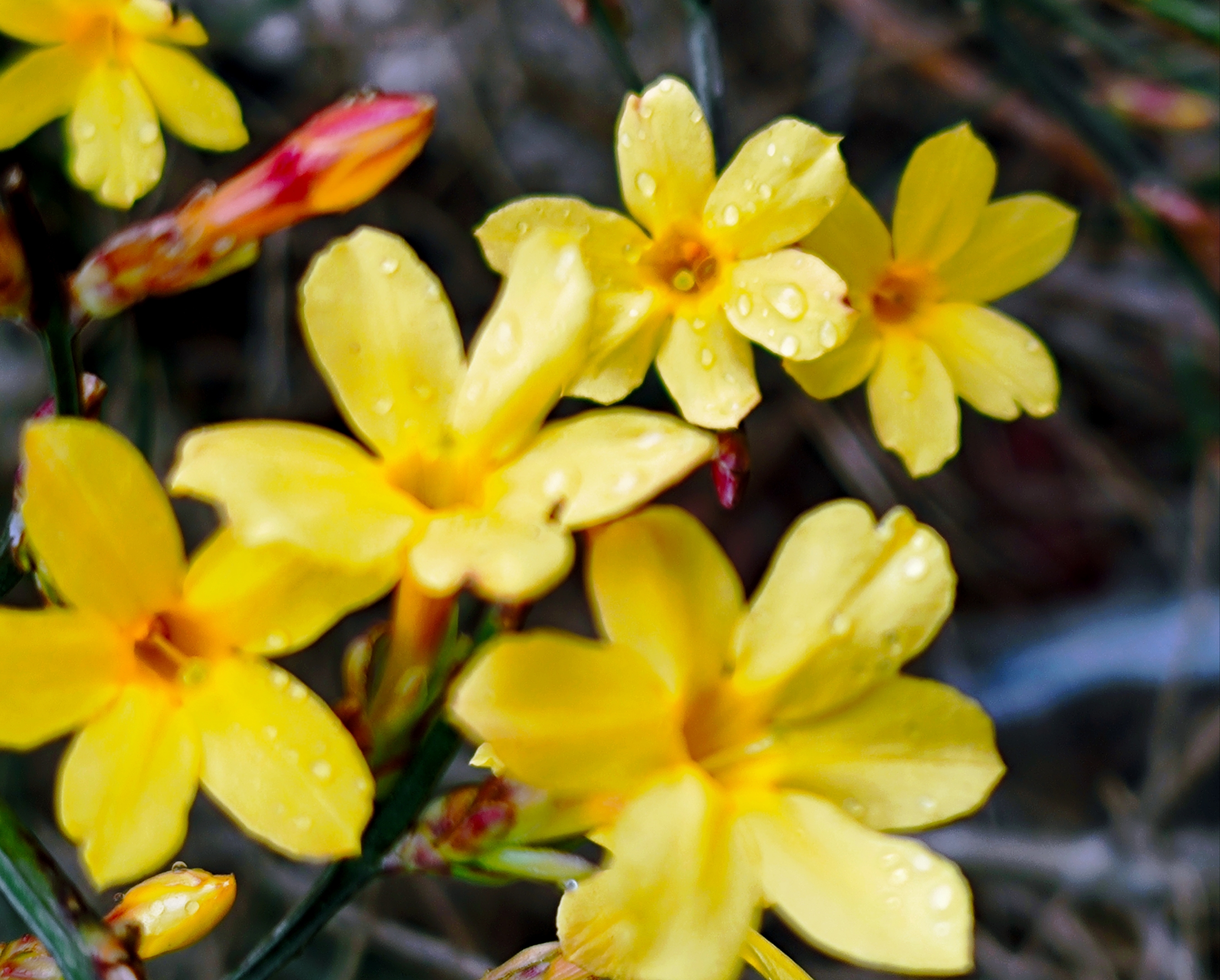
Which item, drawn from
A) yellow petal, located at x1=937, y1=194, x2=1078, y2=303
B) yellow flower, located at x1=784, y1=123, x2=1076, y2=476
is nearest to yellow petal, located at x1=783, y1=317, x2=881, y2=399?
yellow flower, located at x1=784, y1=123, x2=1076, y2=476

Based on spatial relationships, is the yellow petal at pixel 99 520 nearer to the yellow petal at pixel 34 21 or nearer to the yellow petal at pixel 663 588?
→ the yellow petal at pixel 663 588

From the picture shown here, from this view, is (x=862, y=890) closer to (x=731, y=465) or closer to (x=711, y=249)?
(x=731, y=465)

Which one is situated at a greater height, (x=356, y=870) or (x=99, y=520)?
(x=99, y=520)

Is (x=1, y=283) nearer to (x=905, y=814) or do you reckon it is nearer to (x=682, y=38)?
(x=905, y=814)

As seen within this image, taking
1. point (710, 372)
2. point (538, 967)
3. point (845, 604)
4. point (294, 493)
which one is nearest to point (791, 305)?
point (710, 372)

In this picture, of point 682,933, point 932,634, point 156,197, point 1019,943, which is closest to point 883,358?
point 932,634

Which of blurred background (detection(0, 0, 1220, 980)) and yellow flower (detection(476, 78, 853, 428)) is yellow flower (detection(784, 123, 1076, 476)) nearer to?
yellow flower (detection(476, 78, 853, 428))
